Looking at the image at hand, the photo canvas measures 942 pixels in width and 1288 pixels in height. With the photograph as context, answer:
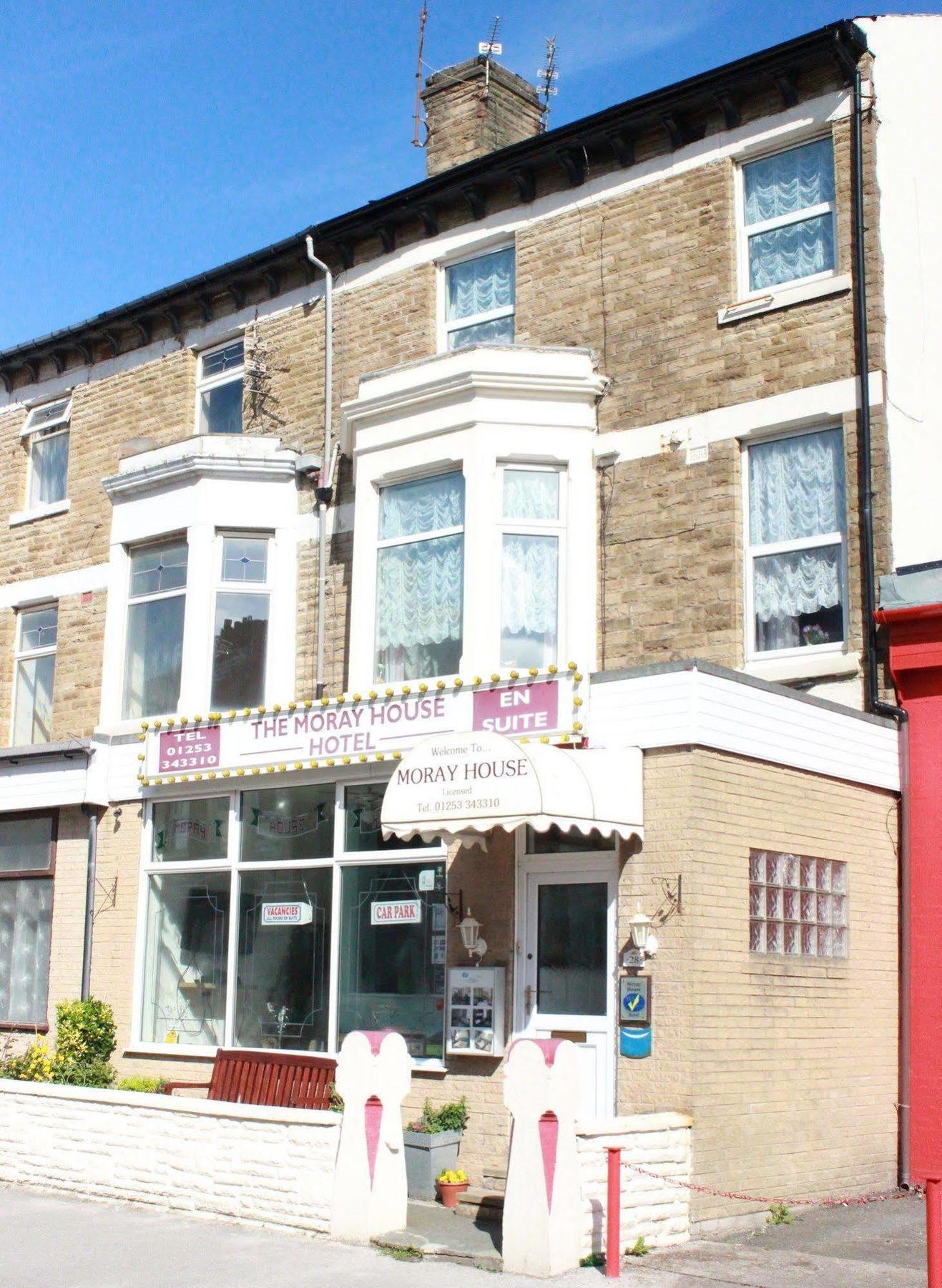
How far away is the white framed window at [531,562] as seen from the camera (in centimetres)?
1433

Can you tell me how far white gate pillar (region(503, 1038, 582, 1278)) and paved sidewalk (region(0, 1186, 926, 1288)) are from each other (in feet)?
0.64

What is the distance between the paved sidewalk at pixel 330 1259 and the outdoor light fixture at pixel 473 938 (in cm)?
278

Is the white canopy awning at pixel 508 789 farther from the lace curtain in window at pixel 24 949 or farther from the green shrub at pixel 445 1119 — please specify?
the lace curtain in window at pixel 24 949

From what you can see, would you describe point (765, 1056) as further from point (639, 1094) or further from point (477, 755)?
point (477, 755)

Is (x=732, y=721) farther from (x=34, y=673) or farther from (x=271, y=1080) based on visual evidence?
(x=34, y=673)

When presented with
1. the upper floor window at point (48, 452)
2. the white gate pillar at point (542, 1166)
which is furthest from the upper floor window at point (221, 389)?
the white gate pillar at point (542, 1166)

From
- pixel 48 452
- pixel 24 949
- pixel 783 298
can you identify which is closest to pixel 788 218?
pixel 783 298

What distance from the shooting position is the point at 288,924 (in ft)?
47.0

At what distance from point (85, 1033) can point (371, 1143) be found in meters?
5.74

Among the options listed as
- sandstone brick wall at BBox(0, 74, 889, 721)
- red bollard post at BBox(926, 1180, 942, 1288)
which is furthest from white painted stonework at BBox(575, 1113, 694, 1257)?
sandstone brick wall at BBox(0, 74, 889, 721)

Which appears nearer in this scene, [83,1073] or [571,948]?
[571,948]

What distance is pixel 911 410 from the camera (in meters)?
13.6

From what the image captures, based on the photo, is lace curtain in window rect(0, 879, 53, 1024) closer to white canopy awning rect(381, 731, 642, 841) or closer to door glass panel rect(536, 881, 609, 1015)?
white canopy awning rect(381, 731, 642, 841)

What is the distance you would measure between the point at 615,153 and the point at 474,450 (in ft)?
11.7
